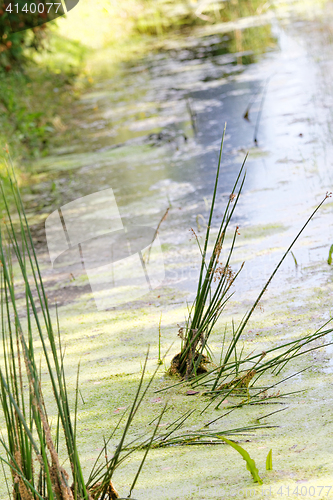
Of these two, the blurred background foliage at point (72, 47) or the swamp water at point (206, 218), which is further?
the blurred background foliage at point (72, 47)

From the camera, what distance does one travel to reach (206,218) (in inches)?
139

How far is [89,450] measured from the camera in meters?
1.59

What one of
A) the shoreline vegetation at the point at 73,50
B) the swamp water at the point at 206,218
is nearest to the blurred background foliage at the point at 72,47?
the shoreline vegetation at the point at 73,50

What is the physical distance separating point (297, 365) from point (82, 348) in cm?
91

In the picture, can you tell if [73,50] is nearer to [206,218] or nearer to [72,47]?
[72,47]

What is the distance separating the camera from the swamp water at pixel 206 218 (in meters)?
1.41

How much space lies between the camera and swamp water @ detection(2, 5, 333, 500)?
4.63 feet

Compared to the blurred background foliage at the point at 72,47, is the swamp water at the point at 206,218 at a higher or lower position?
lower

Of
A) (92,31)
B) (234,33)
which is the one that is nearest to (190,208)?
(234,33)

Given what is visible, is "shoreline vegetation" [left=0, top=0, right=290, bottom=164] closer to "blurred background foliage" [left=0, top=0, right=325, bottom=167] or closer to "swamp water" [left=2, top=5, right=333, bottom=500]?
"blurred background foliage" [left=0, top=0, right=325, bottom=167]

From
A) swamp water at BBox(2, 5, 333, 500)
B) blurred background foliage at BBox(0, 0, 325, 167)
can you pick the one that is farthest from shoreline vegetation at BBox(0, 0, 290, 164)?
swamp water at BBox(2, 5, 333, 500)

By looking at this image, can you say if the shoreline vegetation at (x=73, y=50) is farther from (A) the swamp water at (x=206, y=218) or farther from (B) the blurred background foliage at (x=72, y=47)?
(A) the swamp water at (x=206, y=218)

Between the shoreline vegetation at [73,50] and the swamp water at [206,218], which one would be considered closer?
A: the swamp water at [206,218]

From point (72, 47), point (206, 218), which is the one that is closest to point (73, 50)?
point (72, 47)
